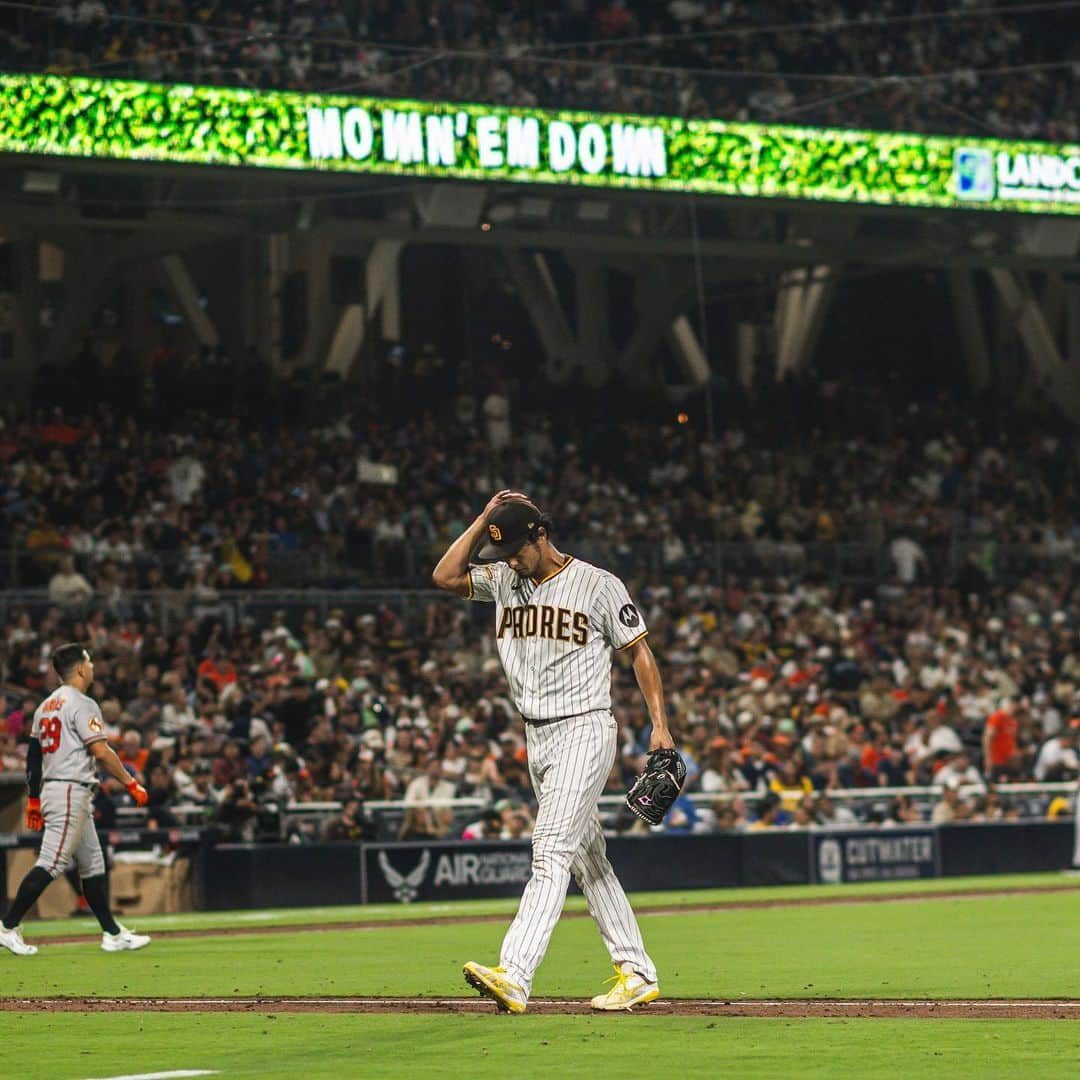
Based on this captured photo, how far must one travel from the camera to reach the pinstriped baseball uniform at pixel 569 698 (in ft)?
28.6

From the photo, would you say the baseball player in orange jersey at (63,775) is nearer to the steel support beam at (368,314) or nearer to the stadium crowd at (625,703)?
the stadium crowd at (625,703)

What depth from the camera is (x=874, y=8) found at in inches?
1460

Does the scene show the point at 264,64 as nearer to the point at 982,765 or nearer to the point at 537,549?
the point at 982,765

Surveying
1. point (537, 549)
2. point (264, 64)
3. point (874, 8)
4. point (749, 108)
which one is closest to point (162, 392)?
point (264, 64)

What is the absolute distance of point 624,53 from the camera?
3356 centimetres

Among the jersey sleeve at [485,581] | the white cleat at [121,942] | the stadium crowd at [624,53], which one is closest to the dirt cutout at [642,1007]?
the jersey sleeve at [485,581]

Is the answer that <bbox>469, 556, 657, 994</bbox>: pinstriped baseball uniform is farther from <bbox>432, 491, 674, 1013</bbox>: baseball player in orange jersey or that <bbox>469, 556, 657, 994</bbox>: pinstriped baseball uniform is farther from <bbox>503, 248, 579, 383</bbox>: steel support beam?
<bbox>503, 248, 579, 383</bbox>: steel support beam

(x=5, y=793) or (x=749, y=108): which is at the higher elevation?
(x=749, y=108)

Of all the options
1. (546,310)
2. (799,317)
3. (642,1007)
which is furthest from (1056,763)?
(642,1007)

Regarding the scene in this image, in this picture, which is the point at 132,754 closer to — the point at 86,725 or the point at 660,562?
the point at 86,725

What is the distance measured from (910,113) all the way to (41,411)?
13180 millimetres

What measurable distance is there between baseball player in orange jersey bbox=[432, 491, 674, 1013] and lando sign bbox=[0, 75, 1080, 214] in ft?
60.8

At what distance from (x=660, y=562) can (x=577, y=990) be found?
2068cm

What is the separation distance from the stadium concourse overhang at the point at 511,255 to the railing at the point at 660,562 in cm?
479
